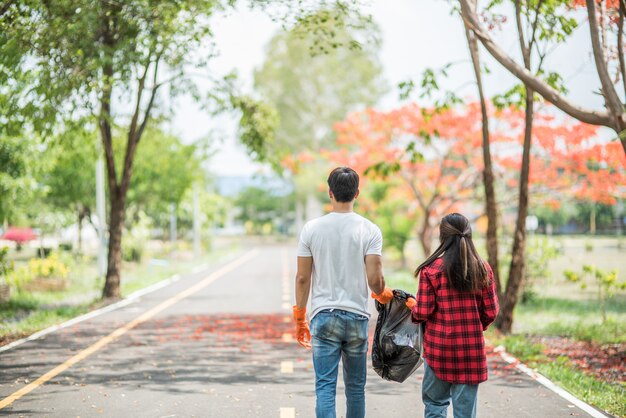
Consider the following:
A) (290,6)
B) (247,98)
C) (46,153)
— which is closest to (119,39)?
(247,98)

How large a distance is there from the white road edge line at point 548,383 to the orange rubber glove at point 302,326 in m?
3.00

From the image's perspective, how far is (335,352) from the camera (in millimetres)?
4969

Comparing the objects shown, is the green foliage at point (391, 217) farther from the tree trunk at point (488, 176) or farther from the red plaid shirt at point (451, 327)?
the red plaid shirt at point (451, 327)

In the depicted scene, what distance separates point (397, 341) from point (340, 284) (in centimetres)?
66

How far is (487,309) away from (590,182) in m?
15.9

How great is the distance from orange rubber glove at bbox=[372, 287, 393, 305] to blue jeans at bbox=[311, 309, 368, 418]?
0.68 feet

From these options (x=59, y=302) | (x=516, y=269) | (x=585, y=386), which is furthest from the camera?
(x=59, y=302)

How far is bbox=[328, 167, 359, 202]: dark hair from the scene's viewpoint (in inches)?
196

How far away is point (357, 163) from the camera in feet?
79.5

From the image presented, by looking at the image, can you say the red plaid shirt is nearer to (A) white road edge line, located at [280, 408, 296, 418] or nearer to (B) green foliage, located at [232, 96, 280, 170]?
(A) white road edge line, located at [280, 408, 296, 418]

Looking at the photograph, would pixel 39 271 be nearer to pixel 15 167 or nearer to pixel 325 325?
pixel 15 167

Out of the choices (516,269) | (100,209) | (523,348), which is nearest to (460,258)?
(523,348)

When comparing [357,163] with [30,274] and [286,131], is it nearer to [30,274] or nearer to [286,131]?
[30,274]

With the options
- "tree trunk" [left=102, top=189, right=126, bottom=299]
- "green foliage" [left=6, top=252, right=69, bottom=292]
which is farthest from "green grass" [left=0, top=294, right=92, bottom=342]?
"green foliage" [left=6, top=252, right=69, bottom=292]
